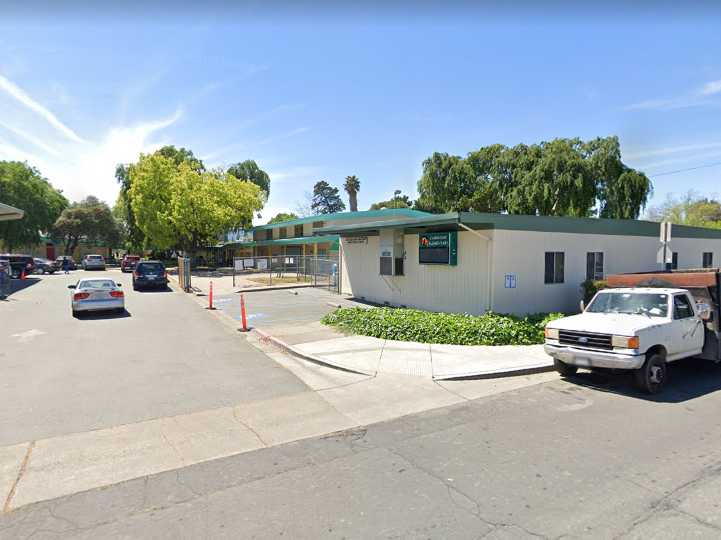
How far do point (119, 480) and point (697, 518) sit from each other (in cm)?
532

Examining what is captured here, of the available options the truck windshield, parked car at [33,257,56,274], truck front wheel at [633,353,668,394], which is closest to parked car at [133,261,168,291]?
parked car at [33,257,56,274]

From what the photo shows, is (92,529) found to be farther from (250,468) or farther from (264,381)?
(264,381)

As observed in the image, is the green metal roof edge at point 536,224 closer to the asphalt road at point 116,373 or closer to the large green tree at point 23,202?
the asphalt road at point 116,373

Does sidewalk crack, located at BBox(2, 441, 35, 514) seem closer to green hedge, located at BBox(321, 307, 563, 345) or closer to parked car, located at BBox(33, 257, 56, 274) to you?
green hedge, located at BBox(321, 307, 563, 345)

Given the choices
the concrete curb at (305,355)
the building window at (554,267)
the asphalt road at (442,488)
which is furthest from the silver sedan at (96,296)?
the building window at (554,267)

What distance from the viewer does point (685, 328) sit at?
772 centimetres

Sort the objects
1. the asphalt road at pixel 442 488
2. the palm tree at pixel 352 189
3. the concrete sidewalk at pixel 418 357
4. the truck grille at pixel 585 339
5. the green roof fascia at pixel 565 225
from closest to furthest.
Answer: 1. the asphalt road at pixel 442 488
2. the truck grille at pixel 585 339
3. the concrete sidewalk at pixel 418 357
4. the green roof fascia at pixel 565 225
5. the palm tree at pixel 352 189

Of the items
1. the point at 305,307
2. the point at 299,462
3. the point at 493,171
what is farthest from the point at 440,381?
the point at 493,171

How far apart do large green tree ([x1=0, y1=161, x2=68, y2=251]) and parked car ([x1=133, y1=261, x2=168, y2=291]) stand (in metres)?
32.1

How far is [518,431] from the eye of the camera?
5.58 meters

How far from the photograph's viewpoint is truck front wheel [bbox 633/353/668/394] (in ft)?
22.7

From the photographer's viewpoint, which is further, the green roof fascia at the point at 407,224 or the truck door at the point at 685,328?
the green roof fascia at the point at 407,224

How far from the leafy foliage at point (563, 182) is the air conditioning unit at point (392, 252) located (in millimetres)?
24088

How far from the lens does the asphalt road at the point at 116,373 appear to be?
628cm
